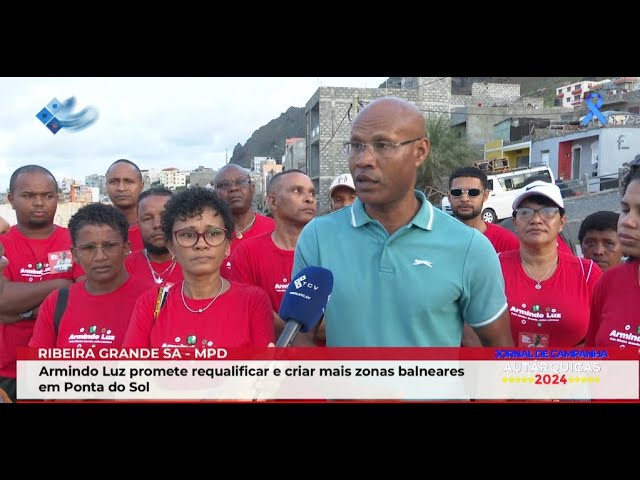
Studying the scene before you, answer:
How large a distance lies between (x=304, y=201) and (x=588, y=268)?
1990mm

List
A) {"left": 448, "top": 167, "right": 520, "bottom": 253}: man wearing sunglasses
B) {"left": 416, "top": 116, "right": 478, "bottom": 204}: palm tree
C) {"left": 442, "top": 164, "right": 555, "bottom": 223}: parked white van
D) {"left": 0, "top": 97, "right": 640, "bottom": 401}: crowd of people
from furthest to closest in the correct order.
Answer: {"left": 416, "top": 116, "right": 478, "bottom": 204}: palm tree < {"left": 442, "top": 164, "right": 555, "bottom": 223}: parked white van < {"left": 448, "top": 167, "right": 520, "bottom": 253}: man wearing sunglasses < {"left": 0, "top": 97, "right": 640, "bottom": 401}: crowd of people

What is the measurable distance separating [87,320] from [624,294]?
2817mm

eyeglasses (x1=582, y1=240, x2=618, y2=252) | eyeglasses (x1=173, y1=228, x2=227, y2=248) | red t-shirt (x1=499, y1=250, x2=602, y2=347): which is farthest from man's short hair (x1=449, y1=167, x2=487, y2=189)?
eyeglasses (x1=173, y1=228, x2=227, y2=248)

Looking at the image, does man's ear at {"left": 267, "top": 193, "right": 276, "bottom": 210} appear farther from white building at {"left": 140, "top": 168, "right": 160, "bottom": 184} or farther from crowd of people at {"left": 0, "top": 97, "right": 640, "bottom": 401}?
white building at {"left": 140, "top": 168, "right": 160, "bottom": 184}

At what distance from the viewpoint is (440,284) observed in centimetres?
214

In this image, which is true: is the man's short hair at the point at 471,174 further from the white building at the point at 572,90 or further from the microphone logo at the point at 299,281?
the white building at the point at 572,90

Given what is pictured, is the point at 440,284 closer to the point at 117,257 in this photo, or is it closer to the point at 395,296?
the point at 395,296

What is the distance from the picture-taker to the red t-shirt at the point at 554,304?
10.3 ft

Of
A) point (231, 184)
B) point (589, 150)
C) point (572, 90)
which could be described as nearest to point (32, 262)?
point (231, 184)

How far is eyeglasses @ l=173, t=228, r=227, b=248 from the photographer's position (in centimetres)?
276

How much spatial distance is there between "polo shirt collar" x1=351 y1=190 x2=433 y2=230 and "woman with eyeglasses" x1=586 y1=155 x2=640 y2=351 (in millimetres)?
1057

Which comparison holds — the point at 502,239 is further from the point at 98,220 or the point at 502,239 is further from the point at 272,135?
the point at 272,135

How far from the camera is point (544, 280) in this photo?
10.9 ft

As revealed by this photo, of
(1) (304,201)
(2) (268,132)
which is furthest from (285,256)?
(2) (268,132)
